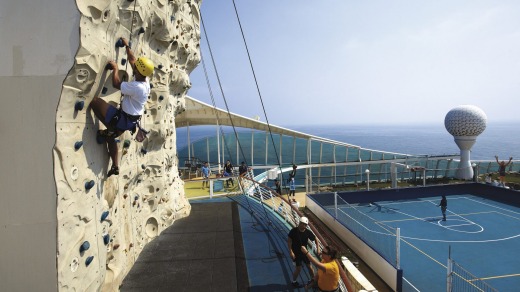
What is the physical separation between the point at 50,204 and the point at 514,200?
21948mm

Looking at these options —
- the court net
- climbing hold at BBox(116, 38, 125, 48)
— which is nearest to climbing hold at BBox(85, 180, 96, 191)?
climbing hold at BBox(116, 38, 125, 48)

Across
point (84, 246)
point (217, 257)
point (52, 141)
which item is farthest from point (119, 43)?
point (217, 257)

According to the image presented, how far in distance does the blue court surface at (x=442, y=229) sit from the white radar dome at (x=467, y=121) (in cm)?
646

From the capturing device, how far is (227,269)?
6141 millimetres

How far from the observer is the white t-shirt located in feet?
12.9

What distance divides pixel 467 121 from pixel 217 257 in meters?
25.3

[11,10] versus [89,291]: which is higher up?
[11,10]

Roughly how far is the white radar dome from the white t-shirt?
27.2 metres

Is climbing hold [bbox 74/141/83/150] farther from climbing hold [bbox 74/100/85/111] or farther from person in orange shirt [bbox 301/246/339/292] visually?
person in orange shirt [bbox 301/246/339/292]

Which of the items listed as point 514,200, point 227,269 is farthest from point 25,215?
point 514,200

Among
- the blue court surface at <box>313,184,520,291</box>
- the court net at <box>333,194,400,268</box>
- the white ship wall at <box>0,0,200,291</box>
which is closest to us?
the white ship wall at <box>0,0,200,291</box>

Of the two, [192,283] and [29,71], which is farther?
[192,283]

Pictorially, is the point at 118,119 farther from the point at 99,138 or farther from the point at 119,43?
the point at 119,43

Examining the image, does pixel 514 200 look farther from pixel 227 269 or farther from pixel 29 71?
pixel 29 71
